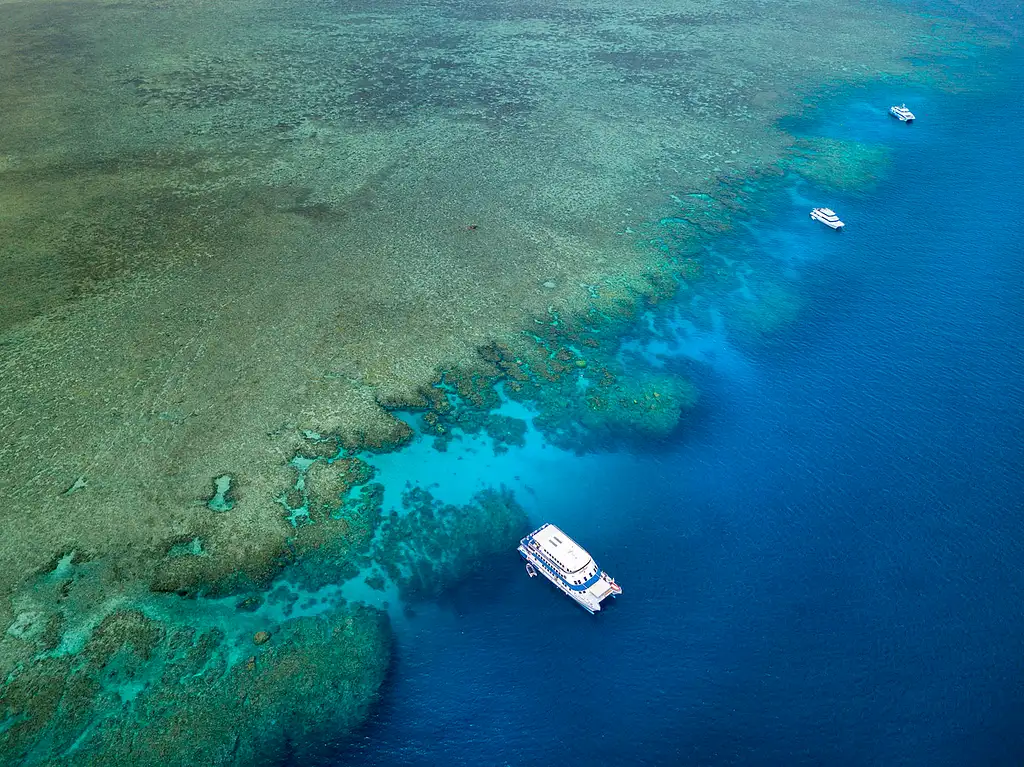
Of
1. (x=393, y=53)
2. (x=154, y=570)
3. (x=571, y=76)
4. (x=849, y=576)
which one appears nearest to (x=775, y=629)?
(x=849, y=576)

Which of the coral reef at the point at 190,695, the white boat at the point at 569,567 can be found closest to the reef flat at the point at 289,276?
the coral reef at the point at 190,695

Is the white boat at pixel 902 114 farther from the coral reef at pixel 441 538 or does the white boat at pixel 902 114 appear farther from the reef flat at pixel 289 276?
the coral reef at pixel 441 538

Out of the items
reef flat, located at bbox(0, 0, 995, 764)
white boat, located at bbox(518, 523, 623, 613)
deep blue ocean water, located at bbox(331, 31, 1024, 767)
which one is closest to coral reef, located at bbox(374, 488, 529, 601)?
reef flat, located at bbox(0, 0, 995, 764)

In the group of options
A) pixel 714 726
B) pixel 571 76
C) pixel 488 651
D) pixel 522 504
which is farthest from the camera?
pixel 571 76

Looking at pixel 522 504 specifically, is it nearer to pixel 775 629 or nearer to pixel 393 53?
pixel 775 629

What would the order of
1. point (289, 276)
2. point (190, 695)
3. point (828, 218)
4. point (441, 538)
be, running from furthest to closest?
point (828, 218), point (289, 276), point (441, 538), point (190, 695)

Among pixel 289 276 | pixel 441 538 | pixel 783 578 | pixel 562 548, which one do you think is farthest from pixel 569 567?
pixel 289 276

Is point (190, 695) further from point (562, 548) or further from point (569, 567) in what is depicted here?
point (562, 548)
